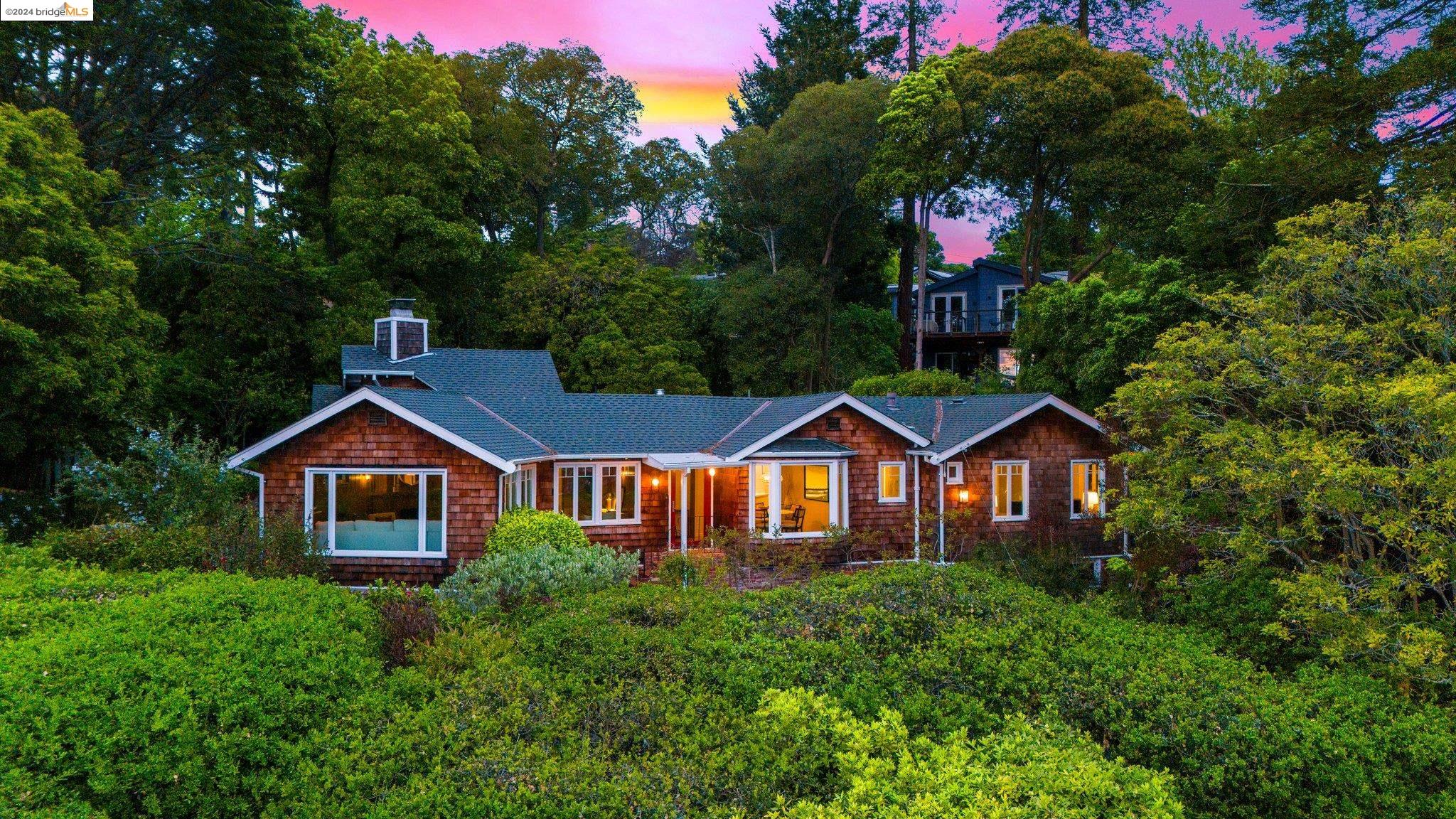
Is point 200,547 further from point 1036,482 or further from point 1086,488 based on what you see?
point 1086,488

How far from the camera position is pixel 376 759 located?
222 inches

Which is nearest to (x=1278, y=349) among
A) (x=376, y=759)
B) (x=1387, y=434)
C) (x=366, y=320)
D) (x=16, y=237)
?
(x=1387, y=434)

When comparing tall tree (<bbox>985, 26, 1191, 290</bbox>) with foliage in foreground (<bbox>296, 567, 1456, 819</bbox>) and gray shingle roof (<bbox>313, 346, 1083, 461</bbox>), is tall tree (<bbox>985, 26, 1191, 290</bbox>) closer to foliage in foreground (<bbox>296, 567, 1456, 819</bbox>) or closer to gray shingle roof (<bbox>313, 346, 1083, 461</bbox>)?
gray shingle roof (<bbox>313, 346, 1083, 461</bbox>)

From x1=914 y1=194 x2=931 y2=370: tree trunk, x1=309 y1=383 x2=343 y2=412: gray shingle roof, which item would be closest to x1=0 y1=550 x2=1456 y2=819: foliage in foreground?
x1=309 y1=383 x2=343 y2=412: gray shingle roof

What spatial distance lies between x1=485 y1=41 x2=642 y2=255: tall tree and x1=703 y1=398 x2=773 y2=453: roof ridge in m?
16.5

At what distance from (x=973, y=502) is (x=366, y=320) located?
66.0 feet

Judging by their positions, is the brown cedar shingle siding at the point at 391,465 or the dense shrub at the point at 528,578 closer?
the dense shrub at the point at 528,578

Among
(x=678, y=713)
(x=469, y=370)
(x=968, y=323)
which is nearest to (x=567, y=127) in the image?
(x=469, y=370)

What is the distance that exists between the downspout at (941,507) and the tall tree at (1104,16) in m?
21.5

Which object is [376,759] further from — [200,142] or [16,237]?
[200,142]

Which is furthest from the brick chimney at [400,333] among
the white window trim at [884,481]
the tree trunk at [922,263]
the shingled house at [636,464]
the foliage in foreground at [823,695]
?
the tree trunk at [922,263]

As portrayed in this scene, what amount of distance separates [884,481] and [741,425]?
3910 millimetres

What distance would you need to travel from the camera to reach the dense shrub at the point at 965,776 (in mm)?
4613

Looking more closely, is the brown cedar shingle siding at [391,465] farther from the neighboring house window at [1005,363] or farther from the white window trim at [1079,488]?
the neighboring house window at [1005,363]
